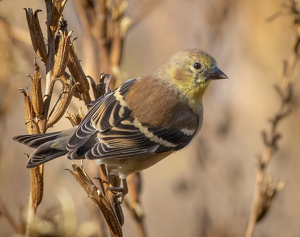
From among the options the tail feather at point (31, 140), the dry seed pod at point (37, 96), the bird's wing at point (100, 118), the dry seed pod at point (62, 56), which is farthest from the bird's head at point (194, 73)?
the dry seed pod at point (37, 96)

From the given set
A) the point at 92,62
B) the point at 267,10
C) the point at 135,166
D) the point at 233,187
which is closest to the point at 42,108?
the point at 135,166

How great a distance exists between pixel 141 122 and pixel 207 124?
182cm

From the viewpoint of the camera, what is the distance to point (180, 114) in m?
3.18

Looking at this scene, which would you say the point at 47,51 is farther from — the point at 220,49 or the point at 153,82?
the point at 220,49

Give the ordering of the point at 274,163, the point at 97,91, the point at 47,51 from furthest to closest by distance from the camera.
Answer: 1. the point at 274,163
2. the point at 97,91
3. the point at 47,51

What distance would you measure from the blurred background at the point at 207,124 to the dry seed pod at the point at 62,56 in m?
0.89

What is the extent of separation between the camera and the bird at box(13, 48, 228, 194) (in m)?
2.58

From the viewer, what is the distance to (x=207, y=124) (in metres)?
4.60

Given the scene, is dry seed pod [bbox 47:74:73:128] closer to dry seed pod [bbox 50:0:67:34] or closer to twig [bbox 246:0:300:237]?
dry seed pod [bbox 50:0:67:34]

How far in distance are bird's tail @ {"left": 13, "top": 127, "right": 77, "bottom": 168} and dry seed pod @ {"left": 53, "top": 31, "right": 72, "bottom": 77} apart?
0.37m

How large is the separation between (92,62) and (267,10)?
4.40m

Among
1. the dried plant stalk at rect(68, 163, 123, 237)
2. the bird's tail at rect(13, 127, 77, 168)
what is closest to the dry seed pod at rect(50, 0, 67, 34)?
the bird's tail at rect(13, 127, 77, 168)

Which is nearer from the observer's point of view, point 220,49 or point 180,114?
point 180,114

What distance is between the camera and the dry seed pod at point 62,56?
1.91 m
